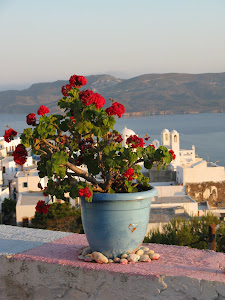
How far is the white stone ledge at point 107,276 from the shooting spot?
7.29ft

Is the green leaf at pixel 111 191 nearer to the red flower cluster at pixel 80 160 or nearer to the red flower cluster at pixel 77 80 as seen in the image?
the red flower cluster at pixel 80 160

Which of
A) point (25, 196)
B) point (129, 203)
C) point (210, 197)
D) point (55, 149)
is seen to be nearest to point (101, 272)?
point (129, 203)

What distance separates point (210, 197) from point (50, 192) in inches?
986

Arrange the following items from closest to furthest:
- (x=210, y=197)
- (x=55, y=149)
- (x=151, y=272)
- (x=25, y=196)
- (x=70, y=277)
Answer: (x=151, y=272) < (x=70, y=277) < (x=55, y=149) < (x=25, y=196) < (x=210, y=197)

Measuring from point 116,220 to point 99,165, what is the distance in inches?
14.4

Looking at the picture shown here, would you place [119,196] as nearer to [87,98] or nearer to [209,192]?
[87,98]

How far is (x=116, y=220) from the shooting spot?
8.21 feet

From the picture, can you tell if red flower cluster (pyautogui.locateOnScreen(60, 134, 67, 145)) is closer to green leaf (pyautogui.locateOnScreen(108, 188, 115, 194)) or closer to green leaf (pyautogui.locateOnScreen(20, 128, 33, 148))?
green leaf (pyautogui.locateOnScreen(20, 128, 33, 148))

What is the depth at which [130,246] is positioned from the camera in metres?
2.59

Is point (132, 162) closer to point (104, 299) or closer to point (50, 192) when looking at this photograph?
point (50, 192)

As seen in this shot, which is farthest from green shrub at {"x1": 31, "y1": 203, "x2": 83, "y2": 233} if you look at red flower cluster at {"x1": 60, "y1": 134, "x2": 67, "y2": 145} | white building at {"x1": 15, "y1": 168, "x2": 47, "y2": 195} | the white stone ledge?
red flower cluster at {"x1": 60, "y1": 134, "x2": 67, "y2": 145}

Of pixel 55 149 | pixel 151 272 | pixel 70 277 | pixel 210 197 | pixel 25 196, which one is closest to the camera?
pixel 151 272

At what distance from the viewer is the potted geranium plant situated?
2.49 m

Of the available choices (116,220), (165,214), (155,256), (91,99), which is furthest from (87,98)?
(165,214)
